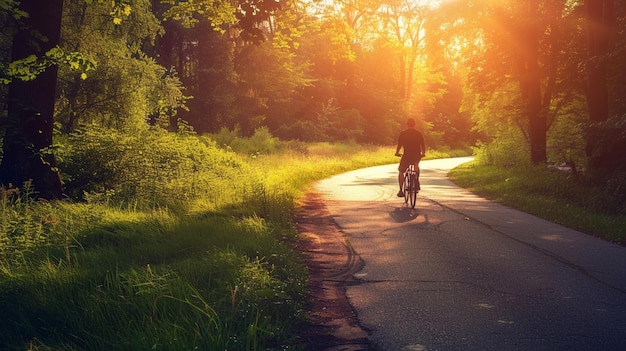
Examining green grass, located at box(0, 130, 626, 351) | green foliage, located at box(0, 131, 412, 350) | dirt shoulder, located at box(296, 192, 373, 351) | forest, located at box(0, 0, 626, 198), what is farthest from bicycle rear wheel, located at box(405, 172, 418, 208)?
forest, located at box(0, 0, 626, 198)

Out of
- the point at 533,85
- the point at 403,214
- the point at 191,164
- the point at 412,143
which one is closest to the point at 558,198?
the point at 412,143

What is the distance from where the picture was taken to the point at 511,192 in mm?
17859

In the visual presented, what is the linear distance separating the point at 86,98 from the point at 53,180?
966 cm

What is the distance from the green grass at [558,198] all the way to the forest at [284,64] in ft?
3.49

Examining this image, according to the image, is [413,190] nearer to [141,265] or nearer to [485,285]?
[485,285]

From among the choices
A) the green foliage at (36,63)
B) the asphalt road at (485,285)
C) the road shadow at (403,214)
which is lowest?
the asphalt road at (485,285)

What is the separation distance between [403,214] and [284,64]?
12.3 m

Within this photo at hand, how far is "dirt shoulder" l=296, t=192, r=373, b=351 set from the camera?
4832 mm

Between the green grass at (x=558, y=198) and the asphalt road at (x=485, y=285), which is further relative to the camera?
the green grass at (x=558, y=198)

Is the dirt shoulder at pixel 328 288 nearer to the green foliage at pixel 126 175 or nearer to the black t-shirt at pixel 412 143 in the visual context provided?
the green foliage at pixel 126 175

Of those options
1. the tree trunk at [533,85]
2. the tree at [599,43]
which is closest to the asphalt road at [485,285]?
the tree at [599,43]

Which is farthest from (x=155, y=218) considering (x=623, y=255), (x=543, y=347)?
(x=623, y=255)

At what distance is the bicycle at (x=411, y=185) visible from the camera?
14.2 metres

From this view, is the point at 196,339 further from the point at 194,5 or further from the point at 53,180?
the point at 194,5
